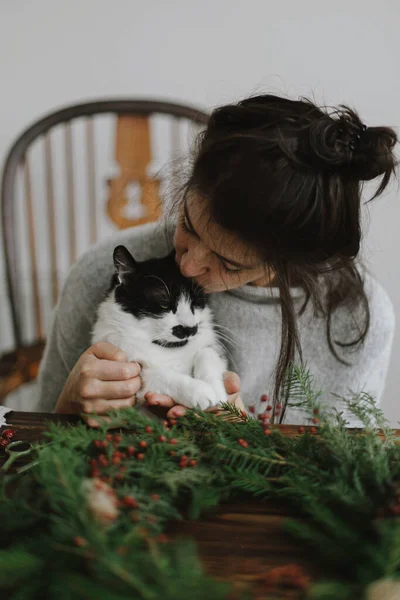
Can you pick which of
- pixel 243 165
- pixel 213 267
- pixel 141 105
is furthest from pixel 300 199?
pixel 141 105

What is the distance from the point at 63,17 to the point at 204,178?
1.17m

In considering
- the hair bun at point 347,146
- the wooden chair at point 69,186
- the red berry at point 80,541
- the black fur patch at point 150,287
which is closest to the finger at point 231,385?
the black fur patch at point 150,287

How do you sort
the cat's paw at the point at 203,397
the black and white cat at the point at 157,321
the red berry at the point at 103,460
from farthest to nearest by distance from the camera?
the black and white cat at the point at 157,321 → the cat's paw at the point at 203,397 → the red berry at the point at 103,460

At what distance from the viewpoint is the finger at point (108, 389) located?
761 millimetres

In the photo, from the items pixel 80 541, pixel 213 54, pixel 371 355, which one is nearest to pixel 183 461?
pixel 80 541

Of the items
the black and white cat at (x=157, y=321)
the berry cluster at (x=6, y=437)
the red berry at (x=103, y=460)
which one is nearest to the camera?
the red berry at (x=103, y=460)

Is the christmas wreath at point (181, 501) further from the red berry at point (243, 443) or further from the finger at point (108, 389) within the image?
the finger at point (108, 389)

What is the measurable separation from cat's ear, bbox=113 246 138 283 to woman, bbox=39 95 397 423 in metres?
0.07

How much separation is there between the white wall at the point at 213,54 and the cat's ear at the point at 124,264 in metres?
0.85

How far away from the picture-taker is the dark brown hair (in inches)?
24.8

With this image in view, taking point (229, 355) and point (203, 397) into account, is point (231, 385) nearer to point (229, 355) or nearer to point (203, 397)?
point (203, 397)

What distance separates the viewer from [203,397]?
73 centimetres

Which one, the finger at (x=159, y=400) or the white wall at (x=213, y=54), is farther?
the white wall at (x=213, y=54)

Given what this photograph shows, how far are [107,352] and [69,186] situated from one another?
884 mm
